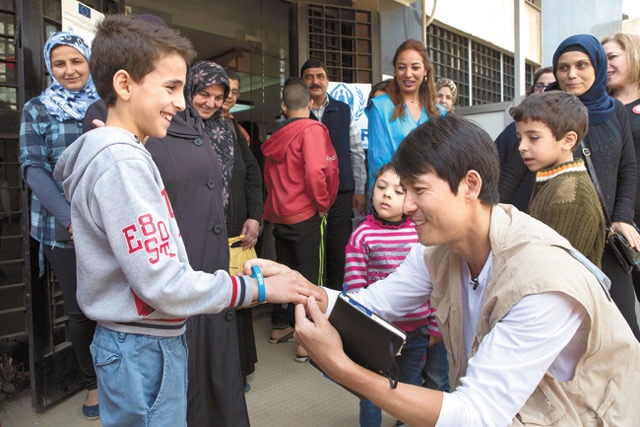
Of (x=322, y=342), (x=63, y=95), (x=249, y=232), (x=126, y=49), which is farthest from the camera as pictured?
(x=249, y=232)

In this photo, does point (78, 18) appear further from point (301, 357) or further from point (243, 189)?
point (301, 357)

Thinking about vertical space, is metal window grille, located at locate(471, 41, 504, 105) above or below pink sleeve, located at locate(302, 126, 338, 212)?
above

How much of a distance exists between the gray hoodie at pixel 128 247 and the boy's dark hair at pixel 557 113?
5.49 feet

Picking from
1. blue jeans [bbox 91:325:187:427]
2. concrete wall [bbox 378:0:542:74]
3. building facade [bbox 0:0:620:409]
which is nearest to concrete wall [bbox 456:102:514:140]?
building facade [bbox 0:0:620:409]

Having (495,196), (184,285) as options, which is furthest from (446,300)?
(184,285)

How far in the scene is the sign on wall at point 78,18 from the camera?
2984 millimetres

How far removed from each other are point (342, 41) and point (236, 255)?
3360 millimetres

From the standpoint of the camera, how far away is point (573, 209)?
229cm

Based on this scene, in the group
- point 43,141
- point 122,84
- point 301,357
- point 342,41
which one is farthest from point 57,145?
point 342,41

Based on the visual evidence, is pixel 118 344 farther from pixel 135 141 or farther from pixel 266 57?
pixel 266 57

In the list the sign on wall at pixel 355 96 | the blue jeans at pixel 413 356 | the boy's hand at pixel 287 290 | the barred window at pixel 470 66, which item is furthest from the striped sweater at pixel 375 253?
the barred window at pixel 470 66

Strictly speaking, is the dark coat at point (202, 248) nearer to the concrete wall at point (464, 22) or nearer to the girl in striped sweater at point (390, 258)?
the girl in striped sweater at point (390, 258)

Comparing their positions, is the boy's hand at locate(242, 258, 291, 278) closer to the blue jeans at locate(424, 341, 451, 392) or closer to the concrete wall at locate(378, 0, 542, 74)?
the blue jeans at locate(424, 341, 451, 392)

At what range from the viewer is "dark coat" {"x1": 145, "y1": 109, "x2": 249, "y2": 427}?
→ 2.07 meters
